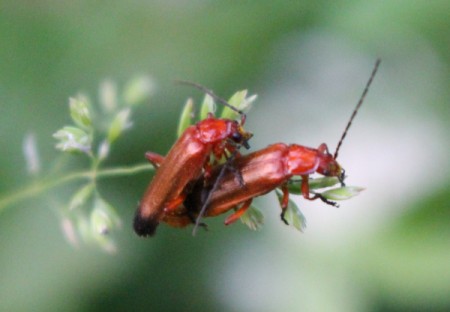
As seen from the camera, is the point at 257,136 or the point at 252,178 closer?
the point at 252,178

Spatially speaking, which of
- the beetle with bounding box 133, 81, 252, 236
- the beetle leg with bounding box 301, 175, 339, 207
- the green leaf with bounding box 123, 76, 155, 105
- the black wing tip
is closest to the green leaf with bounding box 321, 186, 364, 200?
the beetle leg with bounding box 301, 175, 339, 207

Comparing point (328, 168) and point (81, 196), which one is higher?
point (328, 168)

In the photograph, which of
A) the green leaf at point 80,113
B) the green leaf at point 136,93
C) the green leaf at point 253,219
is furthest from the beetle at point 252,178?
the green leaf at point 80,113

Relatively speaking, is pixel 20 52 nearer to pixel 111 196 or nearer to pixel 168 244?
pixel 111 196

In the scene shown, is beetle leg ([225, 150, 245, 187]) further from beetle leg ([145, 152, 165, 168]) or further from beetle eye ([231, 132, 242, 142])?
beetle leg ([145, 152, 165, 168])

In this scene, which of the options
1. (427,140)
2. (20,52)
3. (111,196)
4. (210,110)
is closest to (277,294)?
(111,196)

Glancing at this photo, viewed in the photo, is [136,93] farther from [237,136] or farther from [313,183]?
[313,183]

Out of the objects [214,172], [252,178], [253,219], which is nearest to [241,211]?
[253,219]
